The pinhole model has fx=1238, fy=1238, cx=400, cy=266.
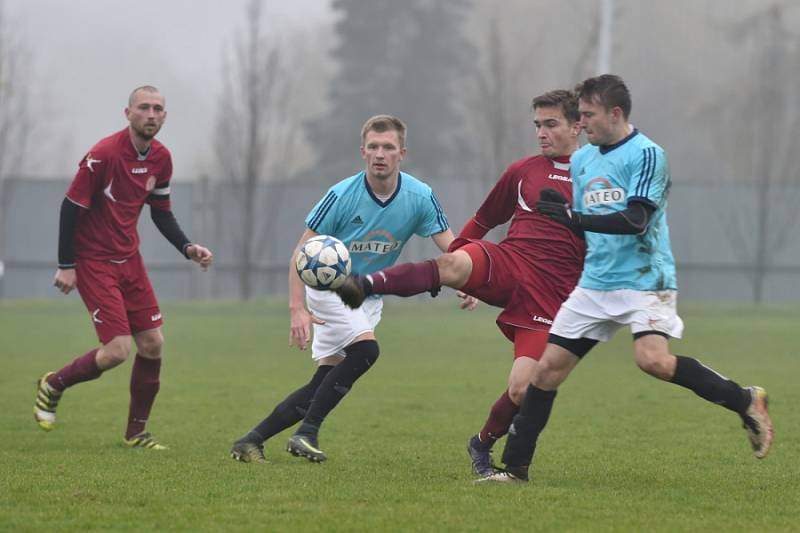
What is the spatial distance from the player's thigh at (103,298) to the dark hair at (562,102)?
125 inches

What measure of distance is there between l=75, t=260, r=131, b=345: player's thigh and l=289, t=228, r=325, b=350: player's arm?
171cm

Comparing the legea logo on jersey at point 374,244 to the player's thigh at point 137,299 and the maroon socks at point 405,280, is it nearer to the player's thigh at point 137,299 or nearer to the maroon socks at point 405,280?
the maroon socks at point 405,280

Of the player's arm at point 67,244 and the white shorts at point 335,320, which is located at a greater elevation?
the player's arm at point 67,244

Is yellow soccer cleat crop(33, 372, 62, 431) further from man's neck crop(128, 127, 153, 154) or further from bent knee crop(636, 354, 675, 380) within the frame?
bent knee crop(636, 354, 675, 380)

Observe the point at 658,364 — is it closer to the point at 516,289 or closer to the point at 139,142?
the point at 516,289

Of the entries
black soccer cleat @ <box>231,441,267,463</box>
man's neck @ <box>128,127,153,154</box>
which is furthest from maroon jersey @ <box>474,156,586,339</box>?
man's neck @ <box>128,127,153,154</box>

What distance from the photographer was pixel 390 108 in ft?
145

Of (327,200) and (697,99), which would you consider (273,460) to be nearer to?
(327,200)

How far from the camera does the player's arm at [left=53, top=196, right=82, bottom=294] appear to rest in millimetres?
8195

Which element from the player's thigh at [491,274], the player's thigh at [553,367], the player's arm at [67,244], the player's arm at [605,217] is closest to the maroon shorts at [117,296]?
the player's arm at [67,244]

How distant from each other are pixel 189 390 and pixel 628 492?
7058 mm

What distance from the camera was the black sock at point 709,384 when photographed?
6281 mm

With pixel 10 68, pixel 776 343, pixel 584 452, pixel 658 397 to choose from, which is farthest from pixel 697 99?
pixel 584 452

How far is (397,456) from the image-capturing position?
7.93 meters
